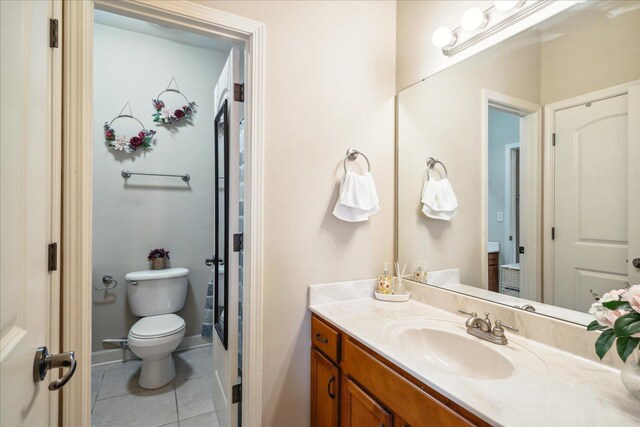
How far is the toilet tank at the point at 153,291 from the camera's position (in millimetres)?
2428

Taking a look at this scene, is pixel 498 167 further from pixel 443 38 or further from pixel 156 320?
pixel 156 320

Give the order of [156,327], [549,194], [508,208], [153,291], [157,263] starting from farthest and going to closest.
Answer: [157,263]
[153,291]
[156,327]
[508,208]
[549,194]

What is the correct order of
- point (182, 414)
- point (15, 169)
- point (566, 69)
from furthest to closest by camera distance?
point (182, 414) → point (566, 69) → point (15, 169)

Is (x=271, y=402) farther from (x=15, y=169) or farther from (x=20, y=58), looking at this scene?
(x=20, y=58)

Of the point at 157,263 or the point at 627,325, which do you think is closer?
the point at 627,325

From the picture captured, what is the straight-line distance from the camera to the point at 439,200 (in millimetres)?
1568

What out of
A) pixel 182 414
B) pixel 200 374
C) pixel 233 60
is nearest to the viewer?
pixel 233 60

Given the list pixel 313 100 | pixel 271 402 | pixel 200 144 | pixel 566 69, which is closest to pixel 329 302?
pixel 271 402

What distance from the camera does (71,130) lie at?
3.55ft

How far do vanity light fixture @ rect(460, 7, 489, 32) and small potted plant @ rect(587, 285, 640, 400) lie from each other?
1115mm

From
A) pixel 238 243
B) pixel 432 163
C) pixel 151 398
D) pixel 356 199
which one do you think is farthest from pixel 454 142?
pixel 151 398

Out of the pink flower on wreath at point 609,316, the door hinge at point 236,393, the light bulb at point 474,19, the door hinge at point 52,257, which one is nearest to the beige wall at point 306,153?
the door hinge at point 236,393

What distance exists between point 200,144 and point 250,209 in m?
1.77

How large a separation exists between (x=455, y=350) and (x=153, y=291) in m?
2.27
